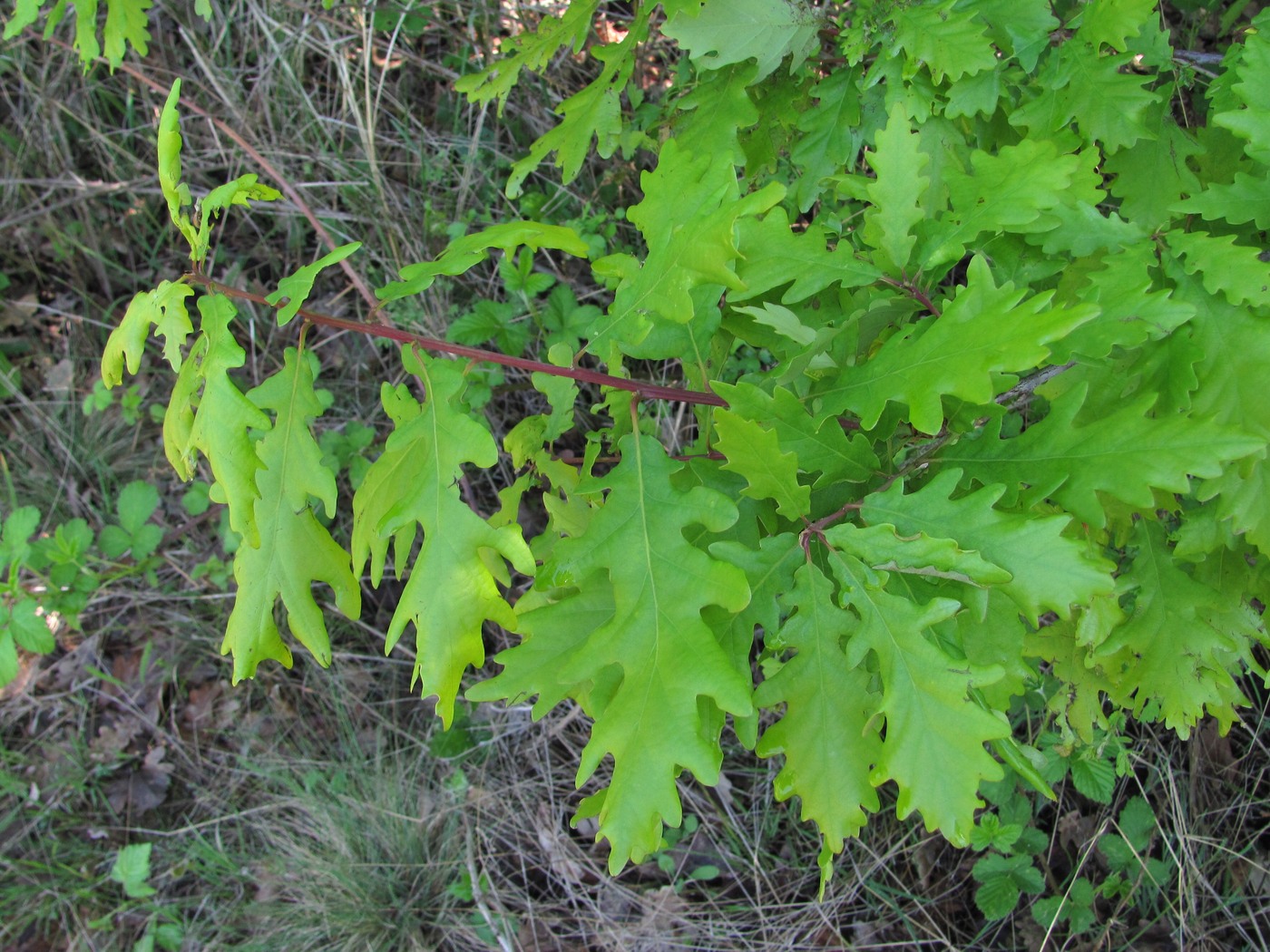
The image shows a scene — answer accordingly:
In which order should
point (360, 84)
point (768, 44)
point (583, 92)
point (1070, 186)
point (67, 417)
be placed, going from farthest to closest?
point (67, 417), point (360, 84), point (583, 92), point (768, 44), point (1070, 186)

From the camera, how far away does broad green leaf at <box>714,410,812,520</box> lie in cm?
120

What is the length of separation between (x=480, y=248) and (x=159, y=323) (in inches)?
18.8

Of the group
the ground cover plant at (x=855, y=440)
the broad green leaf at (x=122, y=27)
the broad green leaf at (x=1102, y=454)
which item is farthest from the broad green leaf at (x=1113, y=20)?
the broad green leaf at (x=122, y=27)

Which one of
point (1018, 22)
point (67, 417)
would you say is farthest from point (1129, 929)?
point (67, 417)

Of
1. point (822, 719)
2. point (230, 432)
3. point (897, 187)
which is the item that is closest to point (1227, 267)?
point (897, 187)

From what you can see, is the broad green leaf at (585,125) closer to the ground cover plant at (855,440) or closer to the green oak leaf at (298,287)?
the ground cover plant at (855,440)

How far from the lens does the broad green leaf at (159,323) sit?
1.25 m

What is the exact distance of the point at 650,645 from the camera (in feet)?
4.07

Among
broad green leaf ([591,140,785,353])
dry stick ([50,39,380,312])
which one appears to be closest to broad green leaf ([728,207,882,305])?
broad green leaf ([591,140,785,353])

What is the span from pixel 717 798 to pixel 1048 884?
3.21ft

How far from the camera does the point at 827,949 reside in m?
2.61

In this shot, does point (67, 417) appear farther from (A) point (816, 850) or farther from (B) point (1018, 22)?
(B) point (1018, 22)

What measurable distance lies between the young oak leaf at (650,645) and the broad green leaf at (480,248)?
0.33m

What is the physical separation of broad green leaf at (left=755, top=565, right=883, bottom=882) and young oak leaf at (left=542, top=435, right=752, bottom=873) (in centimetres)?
10
